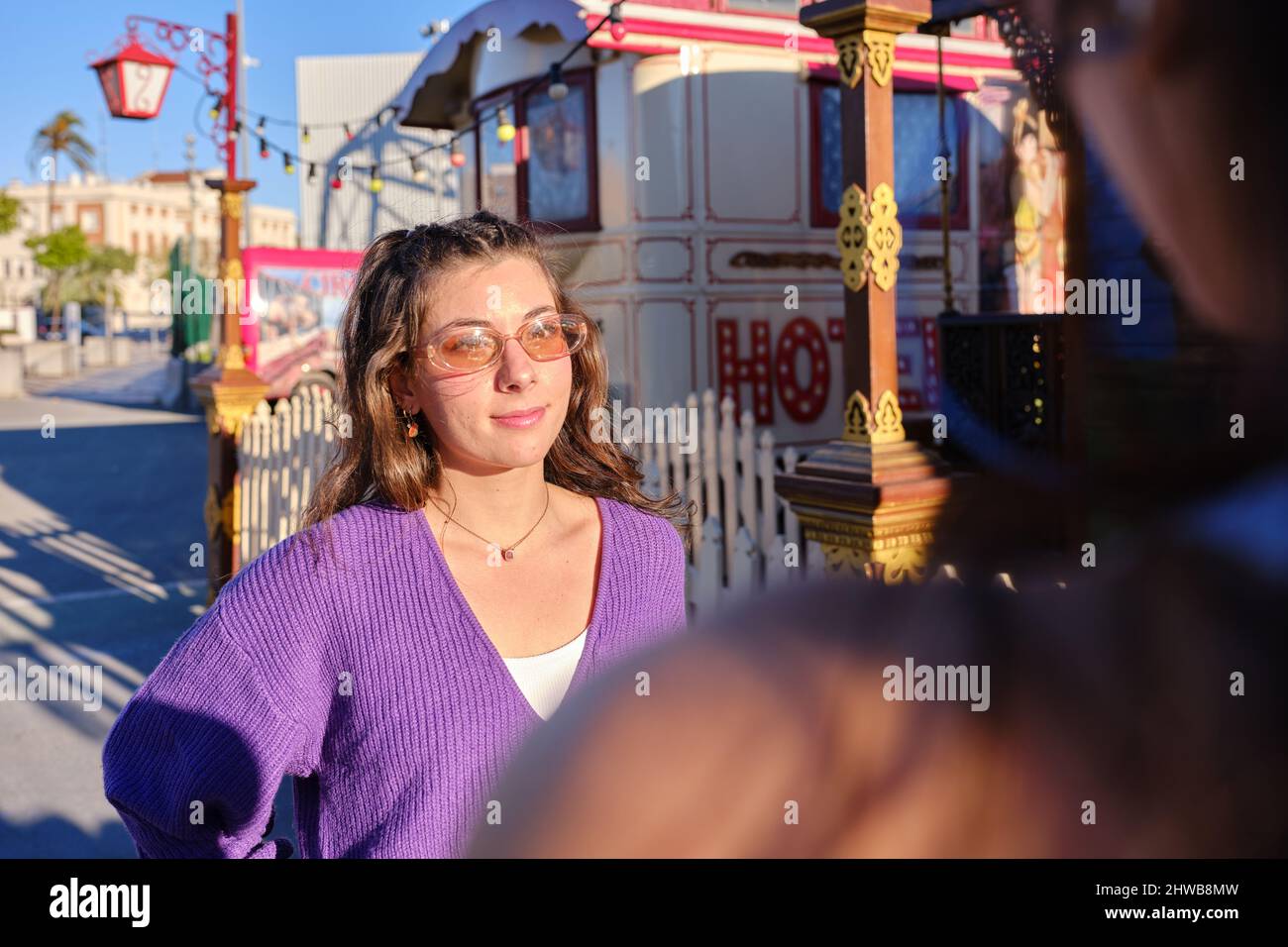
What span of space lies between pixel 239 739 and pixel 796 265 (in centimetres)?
981

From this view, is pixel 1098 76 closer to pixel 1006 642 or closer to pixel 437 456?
pixel 1006 642

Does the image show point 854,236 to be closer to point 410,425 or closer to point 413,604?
point 410,425

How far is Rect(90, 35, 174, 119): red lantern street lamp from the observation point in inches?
434

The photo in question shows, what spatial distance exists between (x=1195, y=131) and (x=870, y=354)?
4.64m

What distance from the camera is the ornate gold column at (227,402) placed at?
8930 millimetres

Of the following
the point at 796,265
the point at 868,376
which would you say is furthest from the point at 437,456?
the point at 796,265

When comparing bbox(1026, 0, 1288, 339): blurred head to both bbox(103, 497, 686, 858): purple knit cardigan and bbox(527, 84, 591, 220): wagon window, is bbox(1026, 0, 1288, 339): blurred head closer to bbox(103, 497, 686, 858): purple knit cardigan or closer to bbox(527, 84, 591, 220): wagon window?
Result: bbox(103, 497, 686, 858): purple knit cardigan

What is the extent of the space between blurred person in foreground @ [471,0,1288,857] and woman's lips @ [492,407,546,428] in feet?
4.86

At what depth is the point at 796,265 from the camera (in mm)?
A: 11102

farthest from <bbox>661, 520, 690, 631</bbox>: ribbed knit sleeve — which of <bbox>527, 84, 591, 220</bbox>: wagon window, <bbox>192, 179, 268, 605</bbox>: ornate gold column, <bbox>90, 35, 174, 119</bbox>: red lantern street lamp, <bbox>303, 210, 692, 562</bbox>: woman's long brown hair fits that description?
<bbox>90, 35, 174, 119</bbox>: red lantern street lamp

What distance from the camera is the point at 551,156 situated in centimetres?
1161

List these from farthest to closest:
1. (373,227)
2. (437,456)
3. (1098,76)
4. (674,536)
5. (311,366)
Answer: (373,227) < (311,366) < (674,536) < (437,456) < (1098,76)


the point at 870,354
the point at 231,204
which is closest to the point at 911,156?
the point at 231,204

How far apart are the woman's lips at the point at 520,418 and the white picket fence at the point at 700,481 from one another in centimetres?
321
